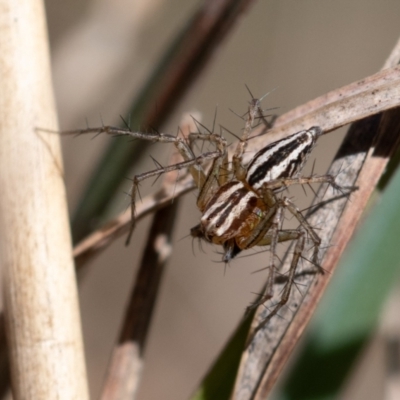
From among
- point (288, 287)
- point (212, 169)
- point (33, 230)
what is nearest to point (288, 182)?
point (212, 169)

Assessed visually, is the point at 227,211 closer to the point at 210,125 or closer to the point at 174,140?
the point at 174,140

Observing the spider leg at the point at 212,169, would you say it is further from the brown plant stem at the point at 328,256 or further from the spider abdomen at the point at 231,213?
the brown plant stem at the point at 328,256

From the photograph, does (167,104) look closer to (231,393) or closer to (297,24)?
(231,393)

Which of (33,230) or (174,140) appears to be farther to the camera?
(174,140)

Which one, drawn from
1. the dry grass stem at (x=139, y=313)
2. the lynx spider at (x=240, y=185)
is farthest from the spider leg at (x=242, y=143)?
the dry grass stem at (x=139, y=313)

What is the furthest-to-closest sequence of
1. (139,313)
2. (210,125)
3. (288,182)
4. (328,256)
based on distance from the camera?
(210,125) < (288,182) < (139,313) < (328,256)

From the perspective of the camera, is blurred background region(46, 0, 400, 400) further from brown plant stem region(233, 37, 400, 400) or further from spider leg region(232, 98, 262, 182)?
brown plant stem region(233, 37, 400, 400)
